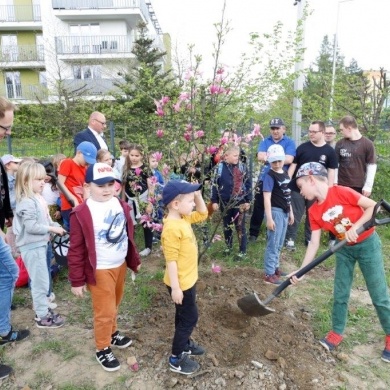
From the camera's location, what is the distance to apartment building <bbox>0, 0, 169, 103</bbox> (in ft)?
74.7

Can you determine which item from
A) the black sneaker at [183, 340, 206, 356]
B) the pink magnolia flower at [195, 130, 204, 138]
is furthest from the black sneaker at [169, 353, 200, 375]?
the pink magnolia flower at [195, 130, 204, 138]

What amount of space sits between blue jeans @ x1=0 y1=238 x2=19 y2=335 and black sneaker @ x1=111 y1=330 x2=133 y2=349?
94 centimetres

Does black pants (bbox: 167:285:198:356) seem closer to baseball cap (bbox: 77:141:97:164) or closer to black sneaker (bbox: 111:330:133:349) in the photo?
black sneaker (bbox: 111:330:133:349)

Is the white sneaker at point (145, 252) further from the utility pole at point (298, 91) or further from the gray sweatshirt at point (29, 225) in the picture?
the utility pole at point (298, 91)

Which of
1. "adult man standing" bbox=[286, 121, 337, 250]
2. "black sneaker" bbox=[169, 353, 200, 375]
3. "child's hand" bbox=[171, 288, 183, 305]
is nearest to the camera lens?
"child's hand" bbox=[171, 288, 183, 305]

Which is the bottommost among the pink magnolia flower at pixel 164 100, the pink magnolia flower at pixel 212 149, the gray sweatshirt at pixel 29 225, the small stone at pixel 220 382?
the small stone at pixel 220 382

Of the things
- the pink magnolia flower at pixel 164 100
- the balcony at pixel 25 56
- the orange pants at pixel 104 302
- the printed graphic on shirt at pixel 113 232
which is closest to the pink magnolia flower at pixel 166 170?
the pink magnolia flower at pixel 164 100

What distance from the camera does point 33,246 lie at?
10.5 feet

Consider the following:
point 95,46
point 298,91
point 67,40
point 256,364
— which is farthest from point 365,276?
point 67,40

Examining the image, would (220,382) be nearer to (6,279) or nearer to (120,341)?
(120,341)

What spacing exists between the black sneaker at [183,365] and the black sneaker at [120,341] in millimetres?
464

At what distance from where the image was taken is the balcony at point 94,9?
78.5ft

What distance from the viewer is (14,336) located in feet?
10.1

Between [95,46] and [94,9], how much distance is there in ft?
8.11
